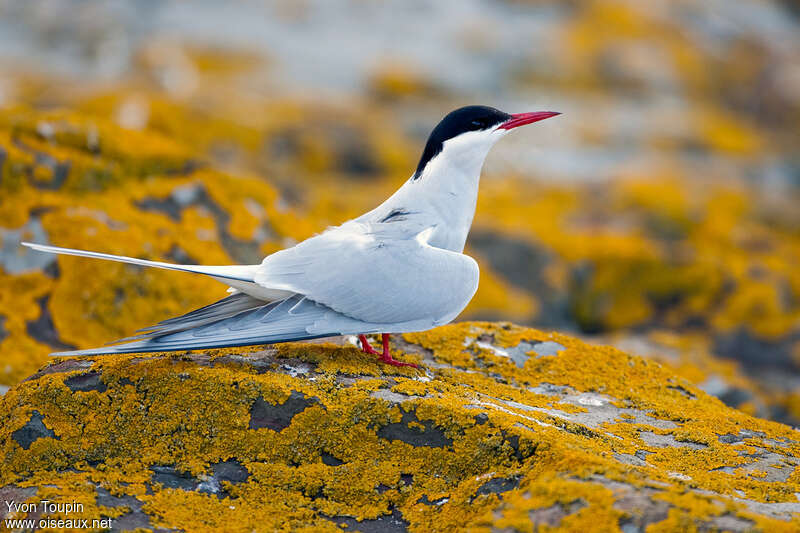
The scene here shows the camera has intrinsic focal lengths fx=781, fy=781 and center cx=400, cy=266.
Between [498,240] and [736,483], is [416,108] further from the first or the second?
[736,483]

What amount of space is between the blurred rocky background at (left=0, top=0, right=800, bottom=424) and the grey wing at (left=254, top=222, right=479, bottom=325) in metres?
2.91

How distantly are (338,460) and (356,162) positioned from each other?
56.5 feet

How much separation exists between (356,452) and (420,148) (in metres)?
20.3

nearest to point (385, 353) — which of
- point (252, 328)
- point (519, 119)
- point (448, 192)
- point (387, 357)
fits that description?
point (387, 357)

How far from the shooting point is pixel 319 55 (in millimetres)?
38031

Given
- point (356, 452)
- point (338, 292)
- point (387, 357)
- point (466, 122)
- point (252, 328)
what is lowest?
point (356, 452)

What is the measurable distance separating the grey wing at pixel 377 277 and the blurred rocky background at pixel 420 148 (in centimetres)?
291

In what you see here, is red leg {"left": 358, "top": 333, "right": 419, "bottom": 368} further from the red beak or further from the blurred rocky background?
the blurred rocky background

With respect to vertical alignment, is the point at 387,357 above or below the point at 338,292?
below

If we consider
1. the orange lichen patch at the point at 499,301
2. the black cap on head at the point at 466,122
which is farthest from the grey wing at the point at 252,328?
the orange lichen patch at the point at 499,301

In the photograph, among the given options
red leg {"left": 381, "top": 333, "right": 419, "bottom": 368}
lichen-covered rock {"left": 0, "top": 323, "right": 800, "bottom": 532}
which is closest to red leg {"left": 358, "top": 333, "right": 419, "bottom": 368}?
red leg {"left": 381, "top": 333, "right": 419, "bottom": 368}

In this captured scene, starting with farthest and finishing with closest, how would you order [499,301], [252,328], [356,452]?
[499,301]
[252,328]
[356,452]

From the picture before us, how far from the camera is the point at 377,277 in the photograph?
17.4ft

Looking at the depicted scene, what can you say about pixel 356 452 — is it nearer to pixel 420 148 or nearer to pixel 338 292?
pixel 338 292
